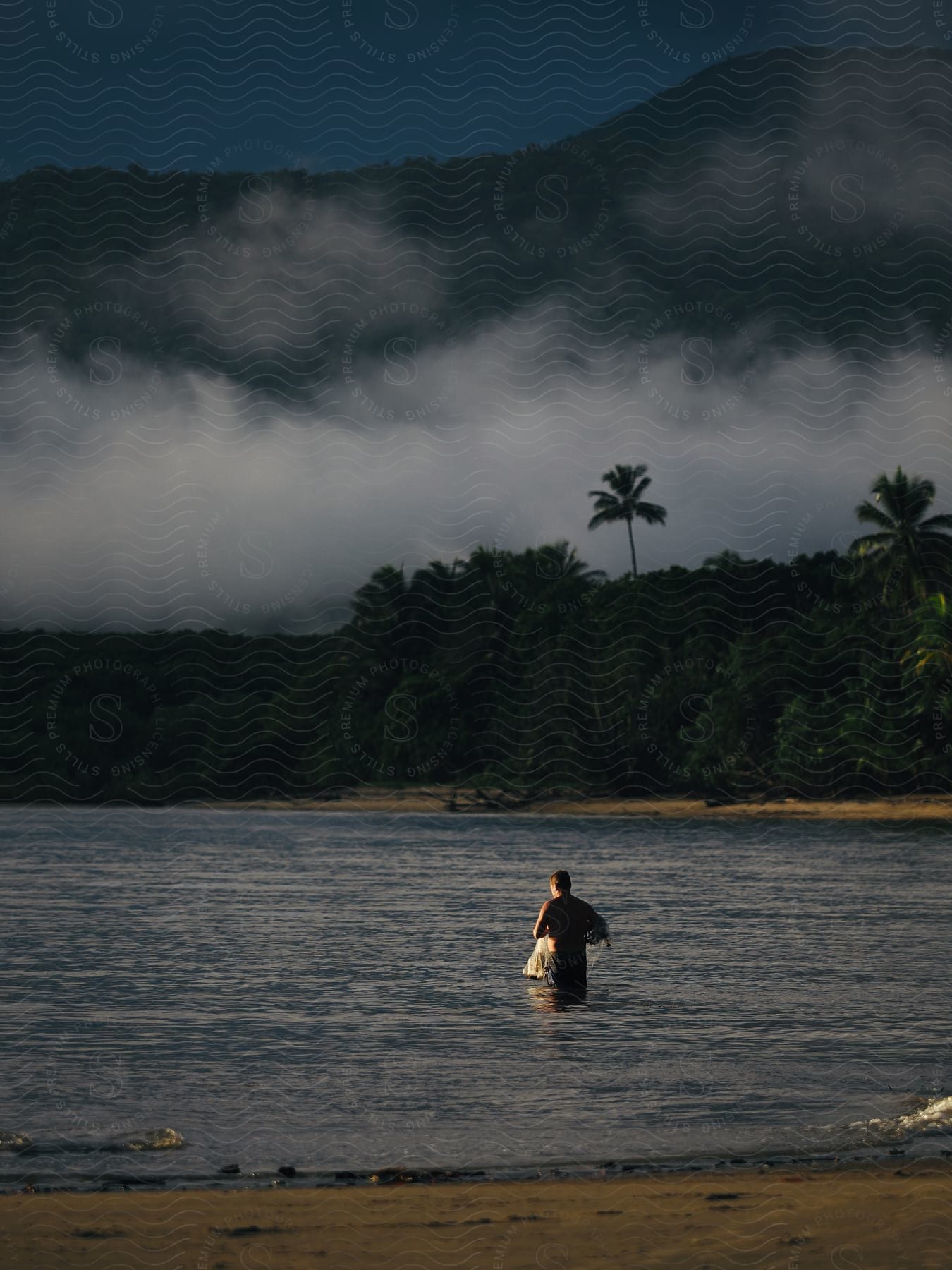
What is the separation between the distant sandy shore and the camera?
7344cm

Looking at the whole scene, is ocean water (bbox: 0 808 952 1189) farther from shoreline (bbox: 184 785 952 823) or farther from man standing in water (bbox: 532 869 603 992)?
shoreline (bbox: 184 785 952 823)

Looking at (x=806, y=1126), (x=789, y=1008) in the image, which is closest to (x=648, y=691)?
(x=789, y=1008)

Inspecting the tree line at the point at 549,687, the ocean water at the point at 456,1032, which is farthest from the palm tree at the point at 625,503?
the ocean water at the point at 456,1032

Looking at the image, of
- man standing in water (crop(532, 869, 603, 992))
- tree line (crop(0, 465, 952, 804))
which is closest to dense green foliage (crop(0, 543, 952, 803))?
tree line (crop(0, 465, 952, 804))

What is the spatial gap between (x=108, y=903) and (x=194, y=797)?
88147 mm

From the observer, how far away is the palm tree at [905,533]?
74.2 meters

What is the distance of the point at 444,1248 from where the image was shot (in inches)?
333

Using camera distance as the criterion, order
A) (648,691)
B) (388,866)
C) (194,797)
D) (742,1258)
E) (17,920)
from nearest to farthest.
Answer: (742,1258) → (17,920) → (388,866) → (648,691) → (194,797)

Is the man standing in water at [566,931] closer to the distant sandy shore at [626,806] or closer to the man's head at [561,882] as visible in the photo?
the man's head at [561,882]

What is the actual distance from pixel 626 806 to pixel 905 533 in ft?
80.9

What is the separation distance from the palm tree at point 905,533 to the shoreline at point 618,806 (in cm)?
1110

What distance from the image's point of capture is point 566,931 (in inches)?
722

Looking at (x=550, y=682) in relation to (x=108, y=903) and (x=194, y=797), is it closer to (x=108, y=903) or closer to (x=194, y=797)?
(x=194, y=797)

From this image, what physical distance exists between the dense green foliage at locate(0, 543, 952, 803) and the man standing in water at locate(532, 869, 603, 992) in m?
54.6
